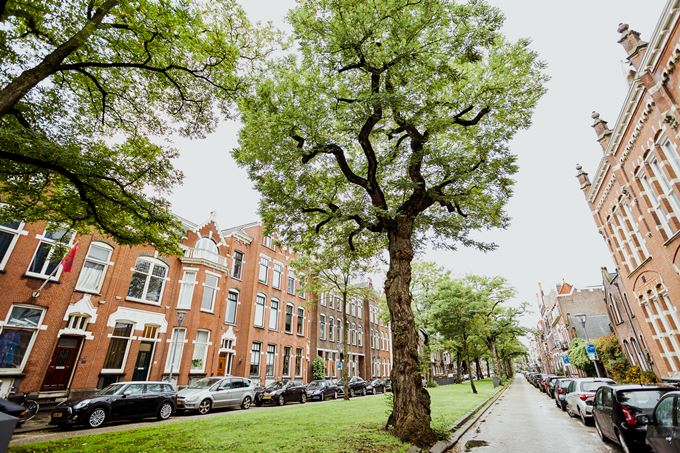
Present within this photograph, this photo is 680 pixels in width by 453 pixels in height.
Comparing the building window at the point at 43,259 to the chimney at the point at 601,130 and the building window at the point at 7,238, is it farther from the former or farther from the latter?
the chimney at the point at 601,130

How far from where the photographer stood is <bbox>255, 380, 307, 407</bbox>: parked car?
66.6ft

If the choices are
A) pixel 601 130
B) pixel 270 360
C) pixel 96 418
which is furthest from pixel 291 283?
pixel 601 130

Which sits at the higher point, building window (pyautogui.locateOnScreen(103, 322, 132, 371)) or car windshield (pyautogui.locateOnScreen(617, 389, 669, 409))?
building window (pyautogui.locateOnScreen(103, 322, 132, 371))

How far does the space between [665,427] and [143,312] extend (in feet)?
75.1

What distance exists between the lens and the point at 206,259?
2377 centimetres

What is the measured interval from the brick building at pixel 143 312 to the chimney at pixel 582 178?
22.0 meters

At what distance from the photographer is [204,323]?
2309cm

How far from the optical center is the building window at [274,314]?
96.7 ft

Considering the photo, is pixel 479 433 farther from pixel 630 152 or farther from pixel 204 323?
pixel 204 323

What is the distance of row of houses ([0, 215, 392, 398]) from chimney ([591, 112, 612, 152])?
19.3 m

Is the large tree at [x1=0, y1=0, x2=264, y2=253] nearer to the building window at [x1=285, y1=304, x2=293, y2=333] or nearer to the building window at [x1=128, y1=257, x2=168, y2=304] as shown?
the building window at [x1=128, y1=257, x2=168, y2=304]

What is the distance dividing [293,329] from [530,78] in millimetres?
28178

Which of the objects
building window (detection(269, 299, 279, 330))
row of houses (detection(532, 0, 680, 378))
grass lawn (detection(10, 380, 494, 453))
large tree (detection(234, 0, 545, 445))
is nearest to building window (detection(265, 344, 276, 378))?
building window (detection(269, 299, 279, 330))

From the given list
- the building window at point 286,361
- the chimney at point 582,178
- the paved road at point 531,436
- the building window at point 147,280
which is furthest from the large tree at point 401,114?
the building window at point 286,361
